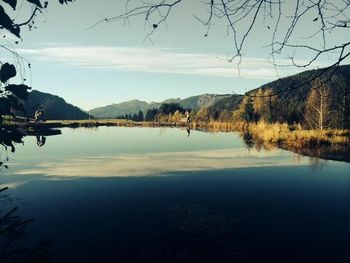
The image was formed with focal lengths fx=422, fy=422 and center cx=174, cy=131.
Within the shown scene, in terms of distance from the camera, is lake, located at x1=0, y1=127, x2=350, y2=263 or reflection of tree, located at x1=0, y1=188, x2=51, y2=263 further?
lake, located at x1=0, y1=127, x2=350, y2=263

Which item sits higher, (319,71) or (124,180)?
(319,71)

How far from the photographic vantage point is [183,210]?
12.4 meters

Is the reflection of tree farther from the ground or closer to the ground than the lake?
farther from the ground

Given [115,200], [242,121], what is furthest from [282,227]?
[242,121]

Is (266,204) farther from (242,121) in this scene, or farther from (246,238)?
(242,121)

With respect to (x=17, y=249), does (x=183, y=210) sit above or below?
below

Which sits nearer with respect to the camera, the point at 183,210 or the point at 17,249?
the point at 17,249

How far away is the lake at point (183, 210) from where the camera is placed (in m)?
9.09

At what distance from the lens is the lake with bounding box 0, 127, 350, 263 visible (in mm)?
9094

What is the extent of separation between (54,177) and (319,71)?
660 inches

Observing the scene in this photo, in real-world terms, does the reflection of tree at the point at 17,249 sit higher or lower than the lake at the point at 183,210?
higher

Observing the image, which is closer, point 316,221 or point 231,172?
point 316,221

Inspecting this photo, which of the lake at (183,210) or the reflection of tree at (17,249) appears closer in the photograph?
the reflection of tree at (17,249)

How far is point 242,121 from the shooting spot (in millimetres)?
73312
